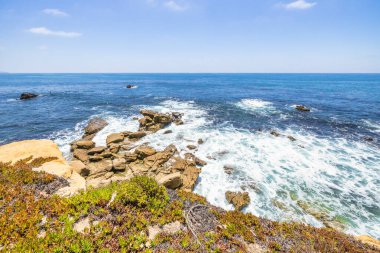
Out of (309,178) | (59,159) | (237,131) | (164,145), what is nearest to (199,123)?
(237,131)

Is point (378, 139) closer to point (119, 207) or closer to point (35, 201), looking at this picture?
point (119, 207)

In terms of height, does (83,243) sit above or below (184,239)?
above

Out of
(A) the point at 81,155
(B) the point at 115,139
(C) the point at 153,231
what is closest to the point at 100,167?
(A) the point at 81,155

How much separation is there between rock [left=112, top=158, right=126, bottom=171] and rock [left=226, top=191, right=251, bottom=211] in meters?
11.0

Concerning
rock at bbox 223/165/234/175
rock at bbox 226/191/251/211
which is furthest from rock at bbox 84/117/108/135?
rock at bbox 226/191/251/211

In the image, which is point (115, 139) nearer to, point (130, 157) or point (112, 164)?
point (130, 157)

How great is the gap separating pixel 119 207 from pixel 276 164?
17706mm

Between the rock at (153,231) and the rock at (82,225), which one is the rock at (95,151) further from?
the rock at (153,231)

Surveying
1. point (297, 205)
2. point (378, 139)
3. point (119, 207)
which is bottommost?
point (297, 205)

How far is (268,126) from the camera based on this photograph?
32.6m

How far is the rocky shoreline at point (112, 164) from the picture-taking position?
43.6 ft

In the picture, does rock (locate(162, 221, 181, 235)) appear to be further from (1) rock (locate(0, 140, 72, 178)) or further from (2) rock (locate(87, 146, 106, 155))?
(2) rock (locate(87, 146, 106, 155))

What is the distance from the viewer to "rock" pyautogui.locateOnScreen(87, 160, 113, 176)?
18.5 m

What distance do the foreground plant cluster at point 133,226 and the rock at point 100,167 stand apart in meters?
7.95
